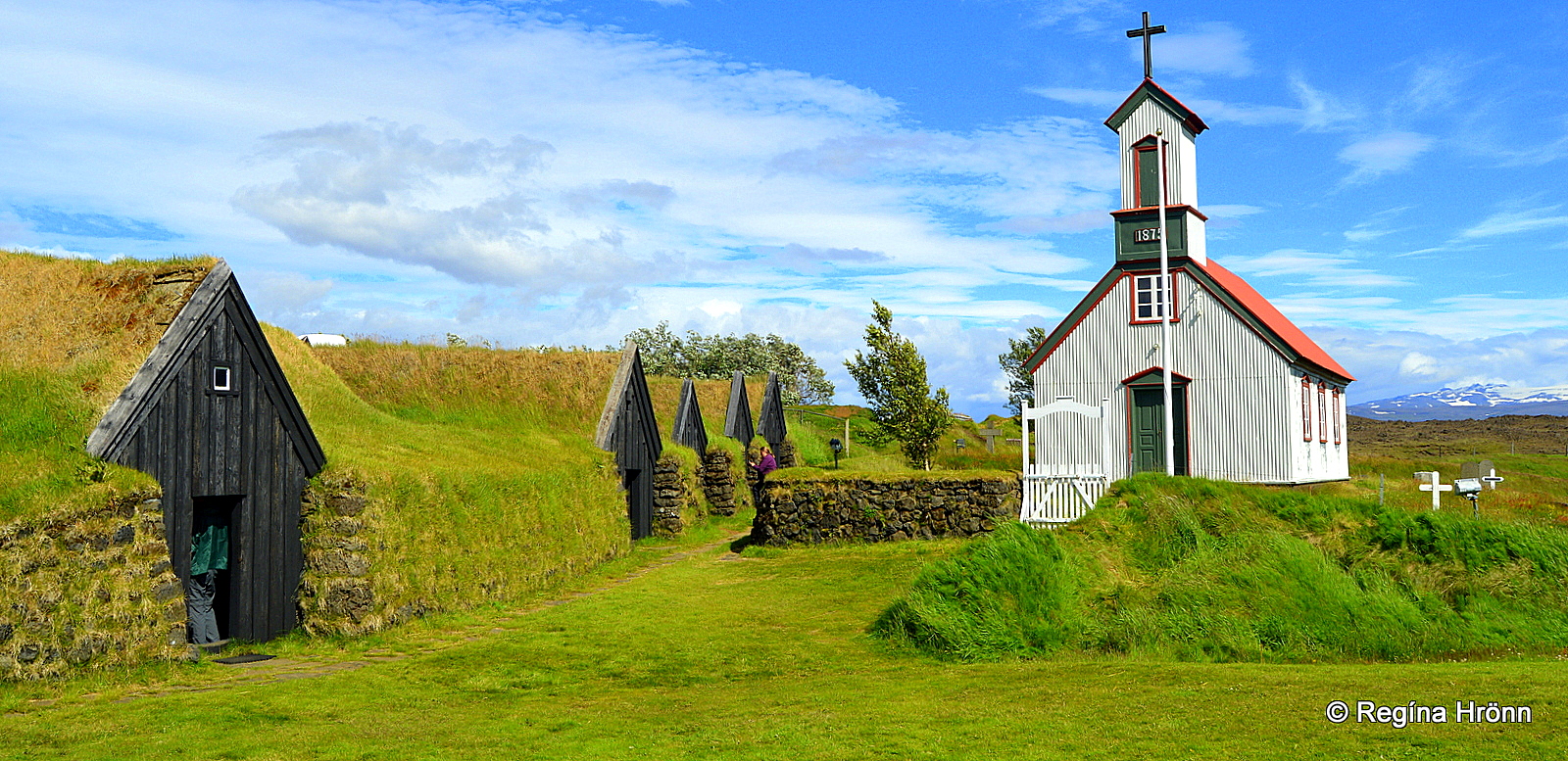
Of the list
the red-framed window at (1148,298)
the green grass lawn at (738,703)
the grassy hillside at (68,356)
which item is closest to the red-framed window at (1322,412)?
the red-framed window at (1148,298)

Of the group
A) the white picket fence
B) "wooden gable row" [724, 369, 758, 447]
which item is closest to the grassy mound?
the white picket fence

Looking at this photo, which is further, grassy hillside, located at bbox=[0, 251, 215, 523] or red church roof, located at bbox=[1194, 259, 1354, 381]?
red church roof, located at bbox=[1194, 259, 1354, 381]

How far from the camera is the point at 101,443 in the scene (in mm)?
12875

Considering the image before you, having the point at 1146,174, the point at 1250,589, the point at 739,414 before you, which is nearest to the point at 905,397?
the point at 739,414

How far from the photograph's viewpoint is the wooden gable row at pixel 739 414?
133 feet

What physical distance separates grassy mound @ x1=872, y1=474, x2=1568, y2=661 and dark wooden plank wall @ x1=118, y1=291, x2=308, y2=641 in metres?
8.61

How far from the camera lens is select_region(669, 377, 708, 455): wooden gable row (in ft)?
112

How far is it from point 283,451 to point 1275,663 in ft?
44.3

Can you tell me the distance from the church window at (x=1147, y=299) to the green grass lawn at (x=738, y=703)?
18597mm

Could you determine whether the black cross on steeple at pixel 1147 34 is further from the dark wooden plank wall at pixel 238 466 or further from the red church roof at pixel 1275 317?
the dark wooden plank wall at pixel 238 466

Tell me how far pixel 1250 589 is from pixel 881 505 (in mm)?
11809

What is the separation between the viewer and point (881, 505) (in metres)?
25.4

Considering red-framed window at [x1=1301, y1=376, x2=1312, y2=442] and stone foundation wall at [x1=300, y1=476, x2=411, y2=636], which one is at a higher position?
red-framed window at [x1=1301, y1=376, x2=1312, y2=442]

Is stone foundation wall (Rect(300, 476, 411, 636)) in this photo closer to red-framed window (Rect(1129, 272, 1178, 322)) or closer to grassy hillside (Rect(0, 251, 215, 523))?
grassy hillside (Rect(0, 251, 215, 523))
